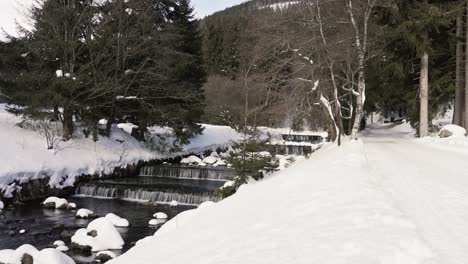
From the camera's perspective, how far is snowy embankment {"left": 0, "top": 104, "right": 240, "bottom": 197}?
18156mm

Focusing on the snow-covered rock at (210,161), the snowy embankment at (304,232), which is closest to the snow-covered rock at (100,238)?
the snowy embankment at (304,232)

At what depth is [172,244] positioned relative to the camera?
636cm

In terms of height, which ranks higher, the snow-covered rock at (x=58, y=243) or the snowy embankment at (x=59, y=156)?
the snowy embankment at (x=59, y=156)

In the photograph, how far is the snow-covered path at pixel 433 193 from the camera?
15.8ft

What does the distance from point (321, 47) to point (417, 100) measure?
6.69m

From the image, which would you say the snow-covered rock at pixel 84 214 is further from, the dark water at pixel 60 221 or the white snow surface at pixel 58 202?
the white snow surface at pixel 58 202

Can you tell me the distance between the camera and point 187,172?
23109mm

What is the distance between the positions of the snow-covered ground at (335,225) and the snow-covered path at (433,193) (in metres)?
0.01

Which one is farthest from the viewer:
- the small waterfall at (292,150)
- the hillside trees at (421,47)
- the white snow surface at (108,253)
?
the small waterfall at (292,150)

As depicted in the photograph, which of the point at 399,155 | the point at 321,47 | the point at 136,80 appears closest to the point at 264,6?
the point at 321,47

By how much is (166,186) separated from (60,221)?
5.72 m

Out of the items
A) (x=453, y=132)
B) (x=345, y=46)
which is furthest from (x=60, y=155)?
(x=453, y=132)

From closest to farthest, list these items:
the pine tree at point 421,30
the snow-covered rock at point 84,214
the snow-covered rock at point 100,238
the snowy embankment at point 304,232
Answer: the snowy embankment at point 304,232 < the snow-covered rock at point 100,238 < the snow-covered rock at point 84,214 < the pine tree at point 421,30

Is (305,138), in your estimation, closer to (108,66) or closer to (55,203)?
(108,66)
